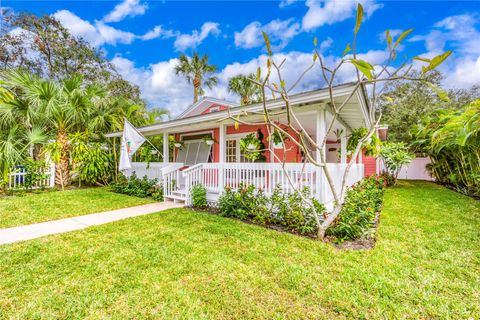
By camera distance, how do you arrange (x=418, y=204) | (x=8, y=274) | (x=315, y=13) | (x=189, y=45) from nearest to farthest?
(x=8, y=274)
(x=315, y=13)
(x=418, y=204)
(x=189, y=45)

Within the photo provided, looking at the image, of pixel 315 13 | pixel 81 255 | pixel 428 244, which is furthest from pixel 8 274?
pixel 315 13

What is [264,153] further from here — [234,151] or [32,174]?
[32,174]

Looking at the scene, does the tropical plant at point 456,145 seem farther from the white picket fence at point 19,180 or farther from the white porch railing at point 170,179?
the white picket fence at point 19,180

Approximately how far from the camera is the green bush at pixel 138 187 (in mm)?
8298

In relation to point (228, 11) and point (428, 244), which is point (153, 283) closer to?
point (428, 244)

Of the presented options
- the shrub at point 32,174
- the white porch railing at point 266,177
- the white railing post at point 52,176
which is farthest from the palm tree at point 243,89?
the shrub at point 32,174

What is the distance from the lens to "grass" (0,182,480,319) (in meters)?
2.26

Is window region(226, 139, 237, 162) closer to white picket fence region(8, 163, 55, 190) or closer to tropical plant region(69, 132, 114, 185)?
tropical plant region(69, 132, 114, 185)

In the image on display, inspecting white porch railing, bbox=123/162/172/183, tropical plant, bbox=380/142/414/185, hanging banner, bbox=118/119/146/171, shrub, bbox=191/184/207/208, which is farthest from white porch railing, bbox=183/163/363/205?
tropical plant, bbox=380/142/414/185

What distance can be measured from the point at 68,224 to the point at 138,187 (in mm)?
3963

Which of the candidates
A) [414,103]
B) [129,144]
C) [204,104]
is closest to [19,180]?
[129,144]

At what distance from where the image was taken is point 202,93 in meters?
20.6

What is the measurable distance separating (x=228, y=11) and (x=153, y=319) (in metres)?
10.8

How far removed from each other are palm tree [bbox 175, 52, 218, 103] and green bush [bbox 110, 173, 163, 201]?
12.5 meters
